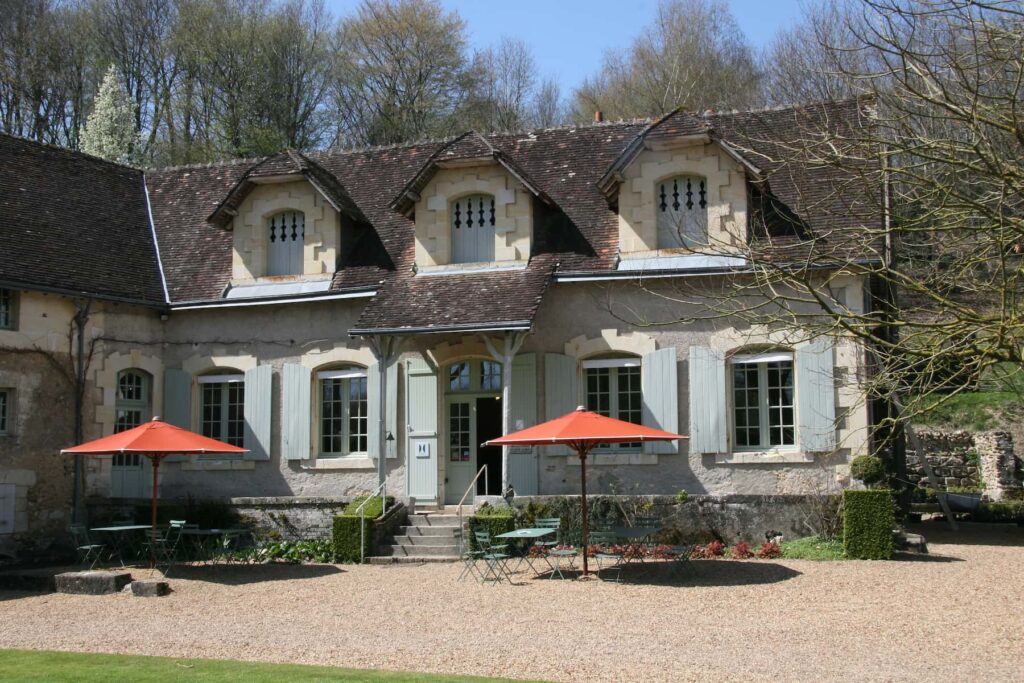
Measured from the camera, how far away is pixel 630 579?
12.5 m

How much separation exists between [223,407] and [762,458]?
8560mm

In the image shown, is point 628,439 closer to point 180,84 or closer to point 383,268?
point 383,268

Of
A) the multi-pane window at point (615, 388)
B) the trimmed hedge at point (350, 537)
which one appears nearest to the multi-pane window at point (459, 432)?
the multi-pane window at point (615, 388)

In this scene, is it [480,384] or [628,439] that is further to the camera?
[480,384]

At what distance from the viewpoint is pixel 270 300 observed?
17.0 m

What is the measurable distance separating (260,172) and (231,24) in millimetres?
18870

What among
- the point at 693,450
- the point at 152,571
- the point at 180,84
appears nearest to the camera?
the point at 152,571

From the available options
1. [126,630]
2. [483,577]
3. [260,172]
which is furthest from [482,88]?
[126,630]

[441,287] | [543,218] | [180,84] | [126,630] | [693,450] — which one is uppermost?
[180,84]

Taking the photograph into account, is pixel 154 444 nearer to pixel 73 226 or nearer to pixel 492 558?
pixel 492 558

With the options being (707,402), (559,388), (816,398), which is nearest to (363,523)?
(559,388)

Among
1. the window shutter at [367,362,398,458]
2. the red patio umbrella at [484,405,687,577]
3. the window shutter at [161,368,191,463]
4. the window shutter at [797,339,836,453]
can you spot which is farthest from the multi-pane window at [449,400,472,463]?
the window shutter at [797,339,836,453]

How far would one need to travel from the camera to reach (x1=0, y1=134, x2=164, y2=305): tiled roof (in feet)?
53.3

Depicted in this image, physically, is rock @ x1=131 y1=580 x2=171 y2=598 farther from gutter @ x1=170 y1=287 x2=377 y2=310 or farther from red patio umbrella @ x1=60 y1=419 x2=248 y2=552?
gutter @ x1=170 y1=287 x2=377 y2=310
